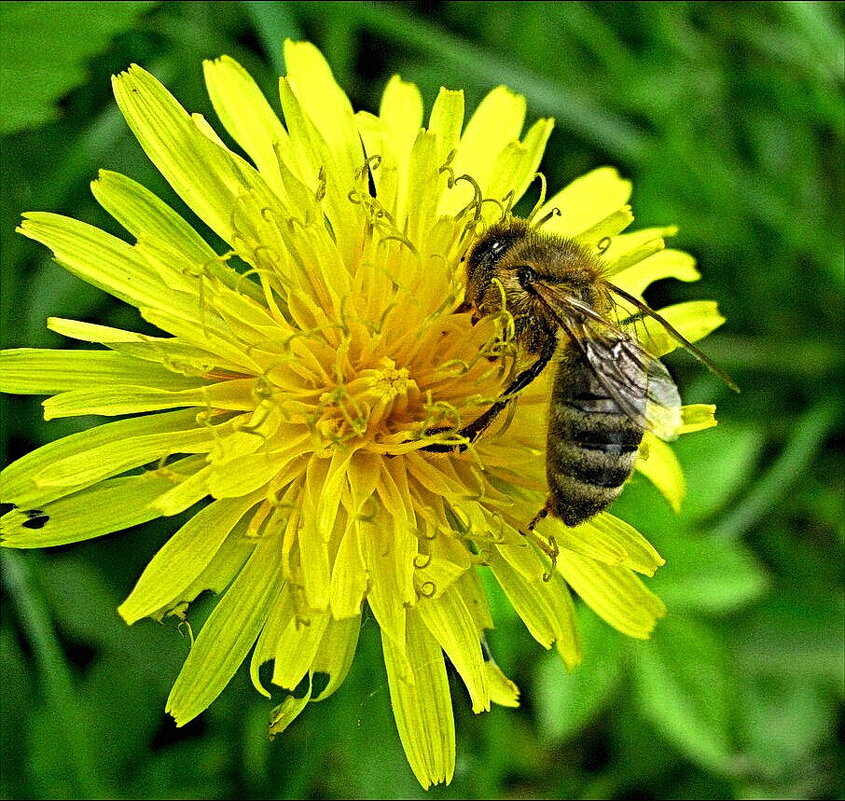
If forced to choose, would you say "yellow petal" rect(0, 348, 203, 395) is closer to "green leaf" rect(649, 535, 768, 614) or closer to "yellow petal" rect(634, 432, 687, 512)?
"yellow petal" rect(634, 432, 687, 512)

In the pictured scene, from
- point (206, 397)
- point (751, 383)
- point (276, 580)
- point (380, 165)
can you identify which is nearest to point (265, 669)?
point (276, 580)

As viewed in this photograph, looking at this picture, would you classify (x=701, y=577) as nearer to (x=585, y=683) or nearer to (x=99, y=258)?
(x=585, y=683)

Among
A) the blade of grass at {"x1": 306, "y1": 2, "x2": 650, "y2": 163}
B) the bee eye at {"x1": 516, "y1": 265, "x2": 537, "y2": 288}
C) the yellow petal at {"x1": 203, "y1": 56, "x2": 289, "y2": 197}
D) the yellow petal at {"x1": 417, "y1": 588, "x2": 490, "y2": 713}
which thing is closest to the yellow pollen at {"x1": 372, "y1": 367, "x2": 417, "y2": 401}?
the bee eye at {"x1": 516, "y1": 265, "x2": 537, "y2": 288}

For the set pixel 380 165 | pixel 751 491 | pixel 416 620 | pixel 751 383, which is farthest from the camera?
pixel 751 383

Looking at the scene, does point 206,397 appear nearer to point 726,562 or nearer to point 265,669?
point 265,669

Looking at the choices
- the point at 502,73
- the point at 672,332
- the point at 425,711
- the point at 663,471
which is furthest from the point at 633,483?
the point at 502,73

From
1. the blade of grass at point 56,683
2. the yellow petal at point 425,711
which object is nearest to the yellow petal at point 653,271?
the yellow petal at point 425,711
